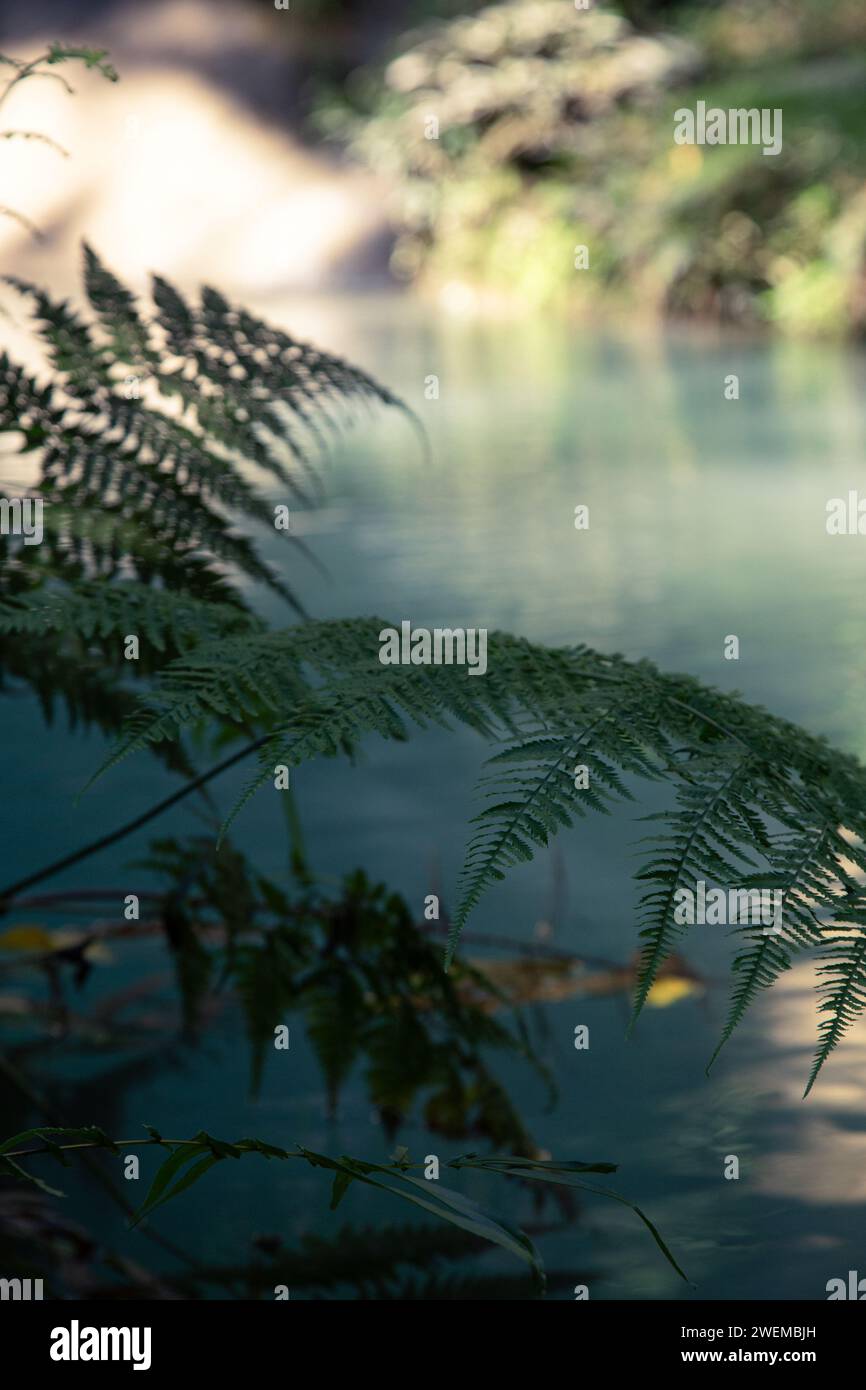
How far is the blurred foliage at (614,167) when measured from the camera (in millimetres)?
7074

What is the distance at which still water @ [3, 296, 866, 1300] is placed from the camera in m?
0.97

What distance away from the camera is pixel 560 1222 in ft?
3.15

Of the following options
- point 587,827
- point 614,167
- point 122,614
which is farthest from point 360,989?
point 614,167

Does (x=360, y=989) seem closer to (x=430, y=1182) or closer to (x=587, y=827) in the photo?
(x=430, y=1182)

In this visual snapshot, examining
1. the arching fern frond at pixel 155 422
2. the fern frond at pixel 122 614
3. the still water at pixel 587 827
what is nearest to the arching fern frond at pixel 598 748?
the fern frond at pixel 122 614

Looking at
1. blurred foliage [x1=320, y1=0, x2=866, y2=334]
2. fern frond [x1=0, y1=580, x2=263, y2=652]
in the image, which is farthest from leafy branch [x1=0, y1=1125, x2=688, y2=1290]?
blurred foliage [x1=320, y1=0, x2=866, y2=334]

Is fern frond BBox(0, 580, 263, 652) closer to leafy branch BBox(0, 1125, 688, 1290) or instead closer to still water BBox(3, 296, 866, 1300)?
leafy branch BBox(0, 1125, 688, 1290)

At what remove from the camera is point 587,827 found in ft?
5.37

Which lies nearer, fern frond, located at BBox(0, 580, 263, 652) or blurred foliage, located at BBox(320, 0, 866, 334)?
fern frond, located at BBox(0, 580, 263, 652)

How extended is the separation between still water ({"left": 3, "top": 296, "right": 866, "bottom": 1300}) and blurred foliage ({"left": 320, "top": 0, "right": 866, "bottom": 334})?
126 inches

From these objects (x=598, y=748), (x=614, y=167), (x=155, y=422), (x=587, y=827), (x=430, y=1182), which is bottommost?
(x=430, y=1182)

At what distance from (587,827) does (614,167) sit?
7738 millimetres
